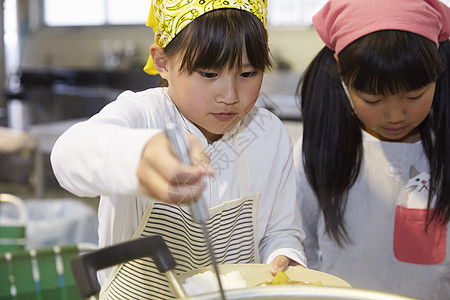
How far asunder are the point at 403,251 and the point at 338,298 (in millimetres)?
525

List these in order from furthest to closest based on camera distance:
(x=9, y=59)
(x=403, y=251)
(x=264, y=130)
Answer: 1. (x=9, y=59)
2. (x=403, y=251)
3. (x=264, y=130)

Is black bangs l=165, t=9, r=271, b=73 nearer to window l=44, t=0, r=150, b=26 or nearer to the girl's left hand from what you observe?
the girl's left hand

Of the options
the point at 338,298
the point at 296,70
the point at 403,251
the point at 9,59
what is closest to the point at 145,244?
the point at 338,298

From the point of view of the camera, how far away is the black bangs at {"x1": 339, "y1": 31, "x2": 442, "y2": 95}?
28.8 inches

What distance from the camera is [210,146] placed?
70cm

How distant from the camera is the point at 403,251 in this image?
911 millimetres

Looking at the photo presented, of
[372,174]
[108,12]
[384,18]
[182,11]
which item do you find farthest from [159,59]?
[108,12]

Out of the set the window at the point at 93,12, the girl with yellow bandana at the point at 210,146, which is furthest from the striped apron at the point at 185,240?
the window at the point at 93,12

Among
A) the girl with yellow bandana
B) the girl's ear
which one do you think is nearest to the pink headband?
the girl with yellow bandana

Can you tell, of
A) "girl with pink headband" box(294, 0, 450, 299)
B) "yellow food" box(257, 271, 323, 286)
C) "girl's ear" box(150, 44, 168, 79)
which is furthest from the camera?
"girl with pink headband" box(294, 0, 450, 299)

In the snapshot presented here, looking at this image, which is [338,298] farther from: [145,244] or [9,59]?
[9,59]

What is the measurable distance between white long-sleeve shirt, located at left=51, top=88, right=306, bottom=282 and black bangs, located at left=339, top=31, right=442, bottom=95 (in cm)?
15

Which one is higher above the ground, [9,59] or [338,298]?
[338,298]

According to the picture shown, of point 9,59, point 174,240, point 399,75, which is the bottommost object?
point 9,59
